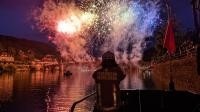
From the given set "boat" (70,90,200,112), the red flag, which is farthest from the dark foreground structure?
the red flag

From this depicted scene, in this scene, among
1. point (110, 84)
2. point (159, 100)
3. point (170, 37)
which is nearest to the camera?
point (110, 84)

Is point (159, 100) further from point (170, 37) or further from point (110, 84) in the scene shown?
point (110, 84)

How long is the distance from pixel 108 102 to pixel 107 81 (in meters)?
0.57

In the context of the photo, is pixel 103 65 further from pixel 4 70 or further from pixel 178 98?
pixel 4 70

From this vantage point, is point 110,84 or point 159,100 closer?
point 110,84

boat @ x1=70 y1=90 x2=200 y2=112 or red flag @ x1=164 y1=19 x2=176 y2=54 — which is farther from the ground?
red flag @ x1=164 y1=19 x2=176 y2=54

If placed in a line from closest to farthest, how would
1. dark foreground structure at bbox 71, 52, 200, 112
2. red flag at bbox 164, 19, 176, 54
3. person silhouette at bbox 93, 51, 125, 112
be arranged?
person silhouette at bbox 93, 51, 125, 112 → dark foreground structure at bbox 71, 52, 200, 112 → red flag at bbox 164, 19, 176, 54

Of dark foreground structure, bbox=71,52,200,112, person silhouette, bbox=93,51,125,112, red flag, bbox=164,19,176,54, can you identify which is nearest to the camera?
person silhouette, bbox=93,51,125,112

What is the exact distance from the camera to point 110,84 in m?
11.8

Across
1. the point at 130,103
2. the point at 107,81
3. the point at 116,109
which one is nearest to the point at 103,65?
the point at 107,81

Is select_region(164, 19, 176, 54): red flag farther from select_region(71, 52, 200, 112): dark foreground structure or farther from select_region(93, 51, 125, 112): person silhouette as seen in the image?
select_region(93, 51, 125, 112): person silhouette

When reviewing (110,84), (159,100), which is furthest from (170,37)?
(110,84)

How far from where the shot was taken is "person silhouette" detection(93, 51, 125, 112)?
11.7 metres

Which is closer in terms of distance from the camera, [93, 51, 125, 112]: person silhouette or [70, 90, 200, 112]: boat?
[93, 51, 125, 112]: person silhouette
